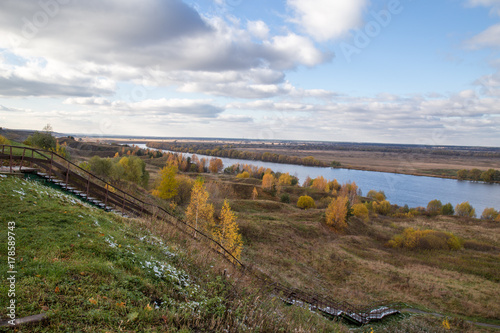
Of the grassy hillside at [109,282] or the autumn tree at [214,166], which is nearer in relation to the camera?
the grassy hillside at [109,282]

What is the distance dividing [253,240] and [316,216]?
24.0 m

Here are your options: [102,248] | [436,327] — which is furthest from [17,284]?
[436,327]

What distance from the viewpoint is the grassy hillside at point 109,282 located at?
4949mm

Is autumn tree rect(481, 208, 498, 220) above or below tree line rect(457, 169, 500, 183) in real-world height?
below

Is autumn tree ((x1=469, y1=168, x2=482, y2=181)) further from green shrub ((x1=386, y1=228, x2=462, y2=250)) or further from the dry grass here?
green shrub ((x1=386, y1=228, x2=462, y2=250))

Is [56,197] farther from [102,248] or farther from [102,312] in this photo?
[102,312]

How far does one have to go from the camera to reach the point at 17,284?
520cm

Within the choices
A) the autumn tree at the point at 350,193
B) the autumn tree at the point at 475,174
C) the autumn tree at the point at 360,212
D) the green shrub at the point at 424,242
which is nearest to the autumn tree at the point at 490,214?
the autumn tree at the point at 350,193

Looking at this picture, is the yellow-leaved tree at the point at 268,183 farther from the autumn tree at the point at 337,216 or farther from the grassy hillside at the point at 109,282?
the grassy hillside at the point at 109,282

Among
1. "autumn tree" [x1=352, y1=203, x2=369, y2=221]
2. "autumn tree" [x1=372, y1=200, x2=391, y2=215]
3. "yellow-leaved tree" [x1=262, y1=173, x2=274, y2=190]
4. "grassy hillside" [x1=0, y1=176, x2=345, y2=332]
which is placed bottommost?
"autumn tree" [x1=372, y1=200, x2=391, y2=215]

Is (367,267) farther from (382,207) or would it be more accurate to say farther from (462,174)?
(462,174)

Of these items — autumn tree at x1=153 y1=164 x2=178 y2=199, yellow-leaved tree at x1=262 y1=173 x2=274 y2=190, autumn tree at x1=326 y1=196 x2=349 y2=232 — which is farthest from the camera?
yellow-leaved tree at x1=262 y1=173 x2=274 y2=190

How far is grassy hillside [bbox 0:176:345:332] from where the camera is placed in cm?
495

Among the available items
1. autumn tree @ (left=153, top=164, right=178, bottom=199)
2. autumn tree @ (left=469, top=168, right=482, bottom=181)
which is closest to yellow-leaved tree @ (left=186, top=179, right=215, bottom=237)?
autumn tree @ (left=153, top=164, right=178, bottom=199)
